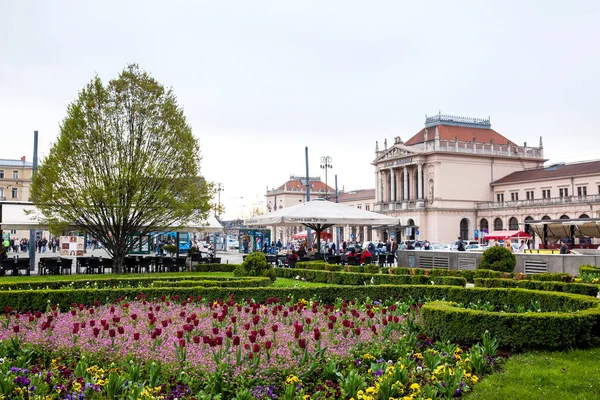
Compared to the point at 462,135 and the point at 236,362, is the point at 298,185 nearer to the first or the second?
the point at 462,135

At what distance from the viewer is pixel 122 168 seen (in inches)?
900

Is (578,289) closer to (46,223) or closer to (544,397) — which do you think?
(544,397)

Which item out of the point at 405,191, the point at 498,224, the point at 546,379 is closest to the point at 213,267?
the point at 546,379

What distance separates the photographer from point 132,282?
16.6 m

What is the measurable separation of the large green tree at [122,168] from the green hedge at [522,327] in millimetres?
16098

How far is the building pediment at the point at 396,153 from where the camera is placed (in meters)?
83.3

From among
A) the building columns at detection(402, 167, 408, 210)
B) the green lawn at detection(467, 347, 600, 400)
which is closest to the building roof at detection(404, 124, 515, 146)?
the building columns at detection(402, 167, 408, 210)

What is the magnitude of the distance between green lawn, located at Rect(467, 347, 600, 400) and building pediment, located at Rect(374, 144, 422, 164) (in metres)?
75.0

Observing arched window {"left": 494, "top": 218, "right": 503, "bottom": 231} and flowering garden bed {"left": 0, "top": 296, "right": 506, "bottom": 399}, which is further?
arched window {"left": 494, "top": 218, "right": 503, "bottom": 231}

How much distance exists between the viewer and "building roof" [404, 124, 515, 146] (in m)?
84.1

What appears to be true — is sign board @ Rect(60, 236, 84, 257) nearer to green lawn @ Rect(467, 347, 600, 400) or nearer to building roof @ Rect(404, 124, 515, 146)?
green lawn @ Rect(467, 347, 600, 400)

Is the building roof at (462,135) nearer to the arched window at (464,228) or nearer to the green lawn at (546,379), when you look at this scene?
the arched window at (464,228)

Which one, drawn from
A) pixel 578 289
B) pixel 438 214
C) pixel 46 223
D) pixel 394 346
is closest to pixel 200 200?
pixel 46 223

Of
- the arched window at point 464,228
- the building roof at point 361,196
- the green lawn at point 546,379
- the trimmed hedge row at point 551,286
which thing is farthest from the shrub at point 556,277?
the building roof at point 361,196
